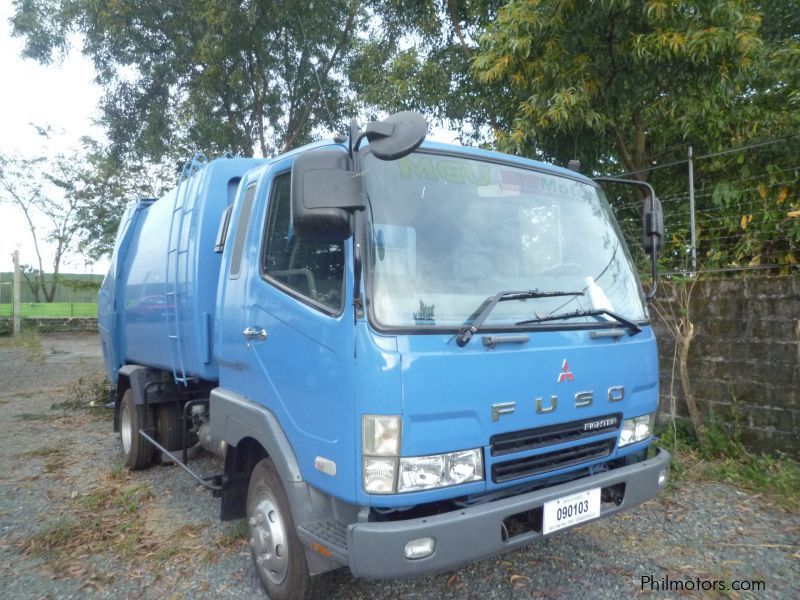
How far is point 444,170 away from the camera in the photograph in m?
2.75

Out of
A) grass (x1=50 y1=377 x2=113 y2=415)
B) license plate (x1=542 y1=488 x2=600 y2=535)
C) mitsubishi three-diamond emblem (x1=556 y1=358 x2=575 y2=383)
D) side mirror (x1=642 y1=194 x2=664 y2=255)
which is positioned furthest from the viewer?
grass (x1=50 y1=377 x2=113 y2=415)

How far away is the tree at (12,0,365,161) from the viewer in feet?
33.1

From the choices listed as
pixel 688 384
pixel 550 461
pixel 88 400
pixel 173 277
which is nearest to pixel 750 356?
pixel 688 384

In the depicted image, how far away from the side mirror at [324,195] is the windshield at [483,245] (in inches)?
6.4

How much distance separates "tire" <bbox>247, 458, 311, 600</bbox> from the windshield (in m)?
1.16

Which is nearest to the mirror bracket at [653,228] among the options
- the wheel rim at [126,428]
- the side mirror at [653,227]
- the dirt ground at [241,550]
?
the side mirror at [653,227]

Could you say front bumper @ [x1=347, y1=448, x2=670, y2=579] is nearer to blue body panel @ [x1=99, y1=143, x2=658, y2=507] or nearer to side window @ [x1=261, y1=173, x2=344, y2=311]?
blue body panel @ [x1=99, y1=143, x2=658, y2=507]

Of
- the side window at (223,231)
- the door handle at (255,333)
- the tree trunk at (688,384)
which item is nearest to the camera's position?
the door handle at (255,333)

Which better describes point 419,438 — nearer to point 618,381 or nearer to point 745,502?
point 618,381

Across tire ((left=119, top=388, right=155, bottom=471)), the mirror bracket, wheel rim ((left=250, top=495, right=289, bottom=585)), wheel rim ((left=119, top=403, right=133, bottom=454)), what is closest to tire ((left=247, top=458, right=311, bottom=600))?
wheel rim ((left=250, top=495, right=289, bottom=585))

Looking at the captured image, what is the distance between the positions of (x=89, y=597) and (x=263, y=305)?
1.86 meters

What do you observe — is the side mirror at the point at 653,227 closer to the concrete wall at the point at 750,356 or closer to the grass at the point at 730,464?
the concrete wall at the point at 750,356

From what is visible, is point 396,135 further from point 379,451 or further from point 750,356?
point 750,356
